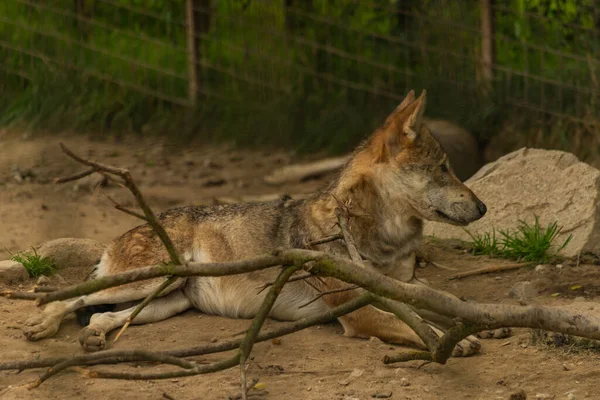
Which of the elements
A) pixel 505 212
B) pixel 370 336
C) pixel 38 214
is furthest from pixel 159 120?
pixel 370 336

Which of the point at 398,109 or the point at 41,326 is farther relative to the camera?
the point at 398,109

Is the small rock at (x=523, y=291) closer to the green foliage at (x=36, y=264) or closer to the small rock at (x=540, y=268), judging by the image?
the small rock at (x=540, y=268)

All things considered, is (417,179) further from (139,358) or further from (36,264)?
(36,264)

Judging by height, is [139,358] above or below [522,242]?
below

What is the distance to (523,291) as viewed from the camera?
5816 mm

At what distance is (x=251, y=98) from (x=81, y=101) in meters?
1.76

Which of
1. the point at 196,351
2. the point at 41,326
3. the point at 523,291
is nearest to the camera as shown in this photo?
the point at 196,351

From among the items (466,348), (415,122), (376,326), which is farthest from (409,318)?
(415,122)

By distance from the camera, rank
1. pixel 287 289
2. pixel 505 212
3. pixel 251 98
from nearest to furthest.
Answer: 1. pixel 287 289
2. pixel 505 212
3. pixel 251 98

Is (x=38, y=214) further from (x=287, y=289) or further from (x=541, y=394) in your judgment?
(x=541, y=394)

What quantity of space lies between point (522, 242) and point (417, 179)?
1245 mm

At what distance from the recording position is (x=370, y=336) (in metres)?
5.36

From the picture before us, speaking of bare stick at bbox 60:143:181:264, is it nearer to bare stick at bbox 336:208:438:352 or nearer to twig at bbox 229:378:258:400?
twig at bbox 229:378:258:400

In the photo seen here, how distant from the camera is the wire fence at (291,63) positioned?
9016mm
